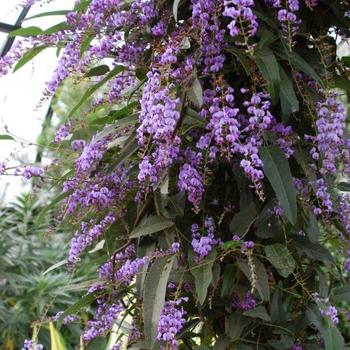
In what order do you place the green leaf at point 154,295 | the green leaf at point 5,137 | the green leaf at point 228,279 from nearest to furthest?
the green leaf at point 154,295
the green leaf at point 228,279
the green leaf at point 5,137

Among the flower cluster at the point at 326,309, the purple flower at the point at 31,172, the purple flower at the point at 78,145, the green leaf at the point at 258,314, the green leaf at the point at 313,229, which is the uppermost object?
the purple flower at the point at 78,145

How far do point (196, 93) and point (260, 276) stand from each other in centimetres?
31

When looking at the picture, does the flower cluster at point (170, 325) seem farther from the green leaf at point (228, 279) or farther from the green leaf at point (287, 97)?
the green leaf at point (287, 97)

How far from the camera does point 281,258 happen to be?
93 cm

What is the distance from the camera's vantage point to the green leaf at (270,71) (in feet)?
2.94

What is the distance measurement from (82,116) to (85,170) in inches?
7.3

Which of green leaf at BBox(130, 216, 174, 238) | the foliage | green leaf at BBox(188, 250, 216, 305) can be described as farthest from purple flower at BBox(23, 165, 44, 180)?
green leaf at BBox(188, 250, 216, 305)

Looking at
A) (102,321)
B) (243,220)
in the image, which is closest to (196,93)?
(243,220)

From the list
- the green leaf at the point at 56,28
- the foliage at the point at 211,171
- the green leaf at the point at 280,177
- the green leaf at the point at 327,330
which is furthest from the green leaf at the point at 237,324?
the green leaf at the point at 56,28

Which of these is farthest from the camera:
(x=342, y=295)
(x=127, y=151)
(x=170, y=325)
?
(x=342, y=295)

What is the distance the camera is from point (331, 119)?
0.93 m

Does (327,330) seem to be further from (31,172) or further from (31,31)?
(31,31)

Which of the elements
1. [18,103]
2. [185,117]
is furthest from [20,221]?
[185,117]

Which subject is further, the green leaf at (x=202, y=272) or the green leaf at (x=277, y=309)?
the green leaf at (x=277, y=309)
